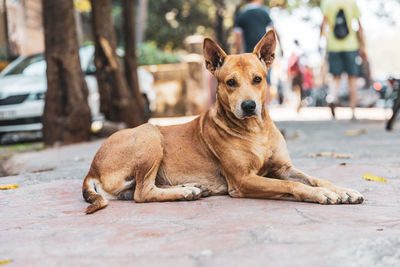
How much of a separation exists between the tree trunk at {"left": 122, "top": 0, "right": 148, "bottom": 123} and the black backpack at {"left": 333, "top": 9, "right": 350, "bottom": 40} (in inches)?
183

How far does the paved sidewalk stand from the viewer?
2273 millimetres

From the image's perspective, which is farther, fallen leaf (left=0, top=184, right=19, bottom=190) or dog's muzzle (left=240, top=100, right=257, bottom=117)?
fallen leaf (left=0, top=184, right=19, bottom=190)

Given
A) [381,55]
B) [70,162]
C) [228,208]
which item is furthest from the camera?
[381,55]

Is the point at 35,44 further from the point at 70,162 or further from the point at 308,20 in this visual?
the point at 308,20

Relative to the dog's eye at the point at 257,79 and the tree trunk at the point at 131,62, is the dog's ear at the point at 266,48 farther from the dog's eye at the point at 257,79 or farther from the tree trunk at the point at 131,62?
the tree trunk at the point at 131,62

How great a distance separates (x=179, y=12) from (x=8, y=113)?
793 inches

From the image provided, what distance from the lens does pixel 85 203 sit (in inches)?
153

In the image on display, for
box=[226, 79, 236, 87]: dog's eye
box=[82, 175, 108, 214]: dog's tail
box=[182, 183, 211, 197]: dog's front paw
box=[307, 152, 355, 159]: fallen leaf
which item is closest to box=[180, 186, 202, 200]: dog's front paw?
box=[182, 183, 211, 197]: dog's front paw

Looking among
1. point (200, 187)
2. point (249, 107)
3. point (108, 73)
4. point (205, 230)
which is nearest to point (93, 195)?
point (200, 187)

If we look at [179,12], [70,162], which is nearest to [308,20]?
[179,12]

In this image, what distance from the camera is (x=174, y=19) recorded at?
28969mm

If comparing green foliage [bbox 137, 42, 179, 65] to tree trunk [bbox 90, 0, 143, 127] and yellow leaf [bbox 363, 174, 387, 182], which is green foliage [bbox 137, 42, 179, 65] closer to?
tree trunk [bbox 90, 0, 143, 127]

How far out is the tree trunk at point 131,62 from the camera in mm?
10977

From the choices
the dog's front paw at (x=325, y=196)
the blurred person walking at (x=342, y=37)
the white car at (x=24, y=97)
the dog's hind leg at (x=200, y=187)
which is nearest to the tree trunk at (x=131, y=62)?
the white car at (x=24, y=97)
